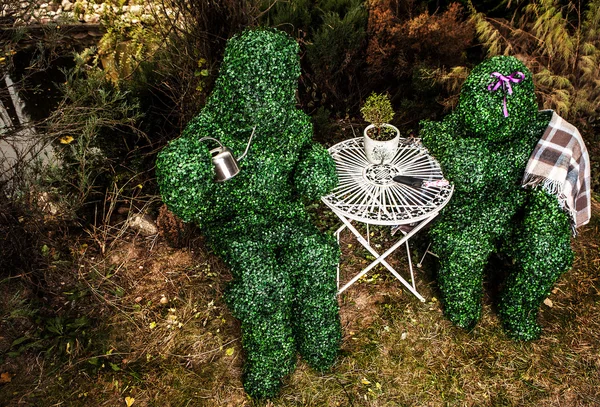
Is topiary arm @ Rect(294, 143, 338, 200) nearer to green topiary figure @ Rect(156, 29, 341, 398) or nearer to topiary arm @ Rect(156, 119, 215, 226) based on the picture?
green topiary figure @ Rect(156, 29, 341, 398)

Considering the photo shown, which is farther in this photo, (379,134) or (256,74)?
(379,134)

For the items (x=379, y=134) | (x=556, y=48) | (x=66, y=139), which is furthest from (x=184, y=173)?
(x=556, y=48)

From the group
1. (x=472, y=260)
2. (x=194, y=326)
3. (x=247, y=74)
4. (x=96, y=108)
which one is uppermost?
(x=247, y=74)

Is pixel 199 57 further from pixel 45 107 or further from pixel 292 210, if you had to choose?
pixel 45 107

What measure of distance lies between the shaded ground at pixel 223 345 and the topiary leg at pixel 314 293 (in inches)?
7.0

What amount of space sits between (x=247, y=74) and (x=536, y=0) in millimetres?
3360

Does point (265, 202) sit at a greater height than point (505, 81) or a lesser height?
lesser

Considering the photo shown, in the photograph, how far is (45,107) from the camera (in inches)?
186

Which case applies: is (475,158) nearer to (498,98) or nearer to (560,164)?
(498,98)

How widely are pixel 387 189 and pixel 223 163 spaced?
1.11 meters

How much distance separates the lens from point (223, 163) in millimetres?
2369

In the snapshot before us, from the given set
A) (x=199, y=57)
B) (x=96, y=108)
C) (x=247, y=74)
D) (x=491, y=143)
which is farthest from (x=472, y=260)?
(x=96, y=108)

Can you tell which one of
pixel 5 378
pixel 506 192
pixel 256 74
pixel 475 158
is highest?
pixel 256 74

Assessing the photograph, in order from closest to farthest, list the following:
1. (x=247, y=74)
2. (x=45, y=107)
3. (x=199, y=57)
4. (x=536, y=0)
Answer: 1. (x=247, y=74)
2. (x=199, y=57)
3. (x=536, y=0)
4. (x=45, y=107)
